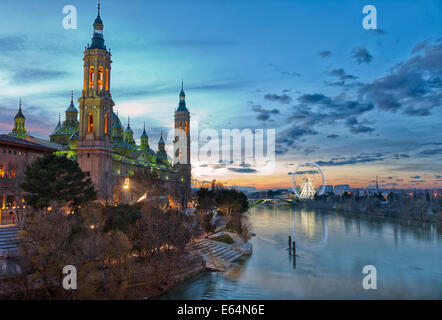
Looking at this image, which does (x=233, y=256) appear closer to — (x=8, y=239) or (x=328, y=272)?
(x=328, y=272)

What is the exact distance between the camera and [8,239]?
21.3 m

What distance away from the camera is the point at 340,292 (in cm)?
2352

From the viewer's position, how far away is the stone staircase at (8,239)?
19.4m

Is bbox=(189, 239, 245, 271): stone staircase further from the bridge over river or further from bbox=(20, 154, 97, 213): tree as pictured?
the bridge over river

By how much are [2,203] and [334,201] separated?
122073mm

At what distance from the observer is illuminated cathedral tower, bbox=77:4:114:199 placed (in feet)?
147

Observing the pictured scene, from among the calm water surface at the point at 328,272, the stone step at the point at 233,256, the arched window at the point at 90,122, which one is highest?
the arched window at the point at 90,122

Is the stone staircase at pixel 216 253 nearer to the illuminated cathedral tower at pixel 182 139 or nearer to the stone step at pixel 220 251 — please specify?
the stone step at pixel 220 251

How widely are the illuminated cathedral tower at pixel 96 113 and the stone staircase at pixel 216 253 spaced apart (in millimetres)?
18016

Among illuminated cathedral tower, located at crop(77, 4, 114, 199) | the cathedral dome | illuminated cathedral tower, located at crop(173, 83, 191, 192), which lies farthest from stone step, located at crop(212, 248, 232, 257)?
illuminated cathedral tower, located at crop(173, 83, 191, 192)

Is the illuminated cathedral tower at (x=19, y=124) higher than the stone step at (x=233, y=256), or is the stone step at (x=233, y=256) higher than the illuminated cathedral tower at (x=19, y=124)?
the illuminated cathedral tower at (x=19, y=124)

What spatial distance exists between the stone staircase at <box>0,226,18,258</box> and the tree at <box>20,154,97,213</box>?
6.91ft

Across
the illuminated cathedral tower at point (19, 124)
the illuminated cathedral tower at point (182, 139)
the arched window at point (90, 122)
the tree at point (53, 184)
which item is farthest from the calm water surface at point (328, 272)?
the illuminated cathedral tower at point (182, 139)
